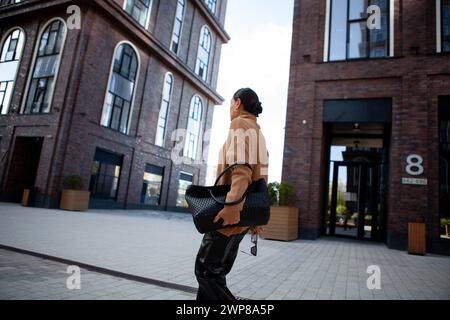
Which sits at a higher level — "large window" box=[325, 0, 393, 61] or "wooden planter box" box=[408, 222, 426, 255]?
"large window" box=[325, 0, 393, 61]

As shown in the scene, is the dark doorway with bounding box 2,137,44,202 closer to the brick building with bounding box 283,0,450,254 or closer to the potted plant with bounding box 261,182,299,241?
the potted plant with bounding box 261,182,299,241

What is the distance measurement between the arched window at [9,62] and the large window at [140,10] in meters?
6.67

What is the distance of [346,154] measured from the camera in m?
12.6

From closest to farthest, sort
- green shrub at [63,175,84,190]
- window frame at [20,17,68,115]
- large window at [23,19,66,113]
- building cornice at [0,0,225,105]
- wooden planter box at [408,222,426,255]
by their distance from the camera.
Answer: wooden planter box at [408,222,426,255]
green shrub at [63,175,84,190]
window frame at [20,17,68,115]
large window at [23,19,66,113]
building cornice at [0,0,225,105]

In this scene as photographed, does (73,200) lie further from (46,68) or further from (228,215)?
(228,215)

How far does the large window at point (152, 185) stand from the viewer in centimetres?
2132

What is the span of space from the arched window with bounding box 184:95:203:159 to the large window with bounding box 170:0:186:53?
4.77 meters

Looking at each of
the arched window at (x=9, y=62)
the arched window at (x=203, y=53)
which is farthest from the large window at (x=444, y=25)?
the arched window at (x=9, y=62)

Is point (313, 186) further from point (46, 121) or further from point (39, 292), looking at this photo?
point (46, 121)

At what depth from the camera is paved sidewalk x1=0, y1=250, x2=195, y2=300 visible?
9.34ft

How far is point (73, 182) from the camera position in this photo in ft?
48.7

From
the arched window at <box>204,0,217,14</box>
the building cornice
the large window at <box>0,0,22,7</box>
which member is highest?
the arched window at <box>204,0,217,14</box>

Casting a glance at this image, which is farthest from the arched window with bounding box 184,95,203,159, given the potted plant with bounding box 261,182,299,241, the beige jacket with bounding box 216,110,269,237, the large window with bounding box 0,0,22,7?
the beige jacket with bounding box 216,110,269,237
